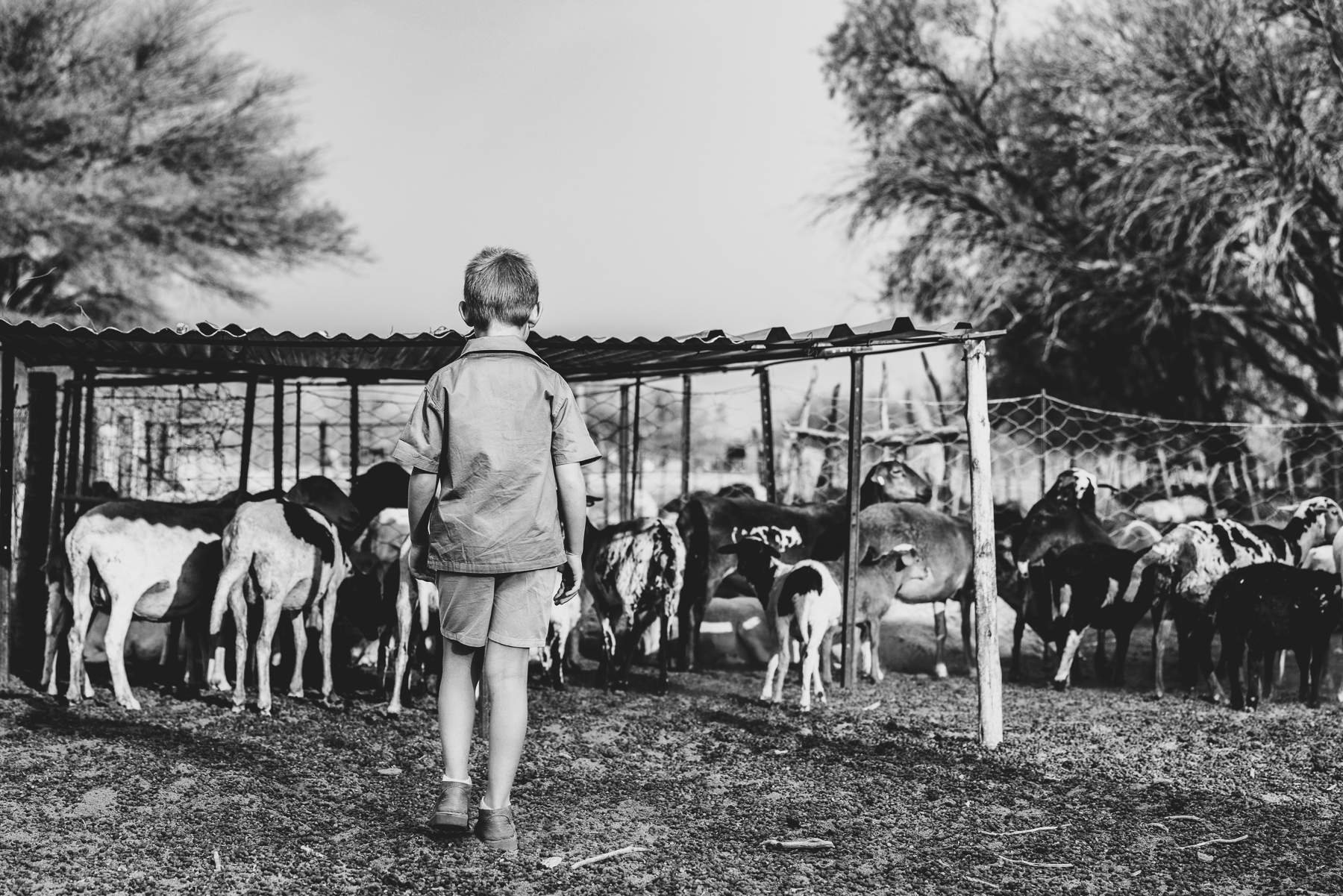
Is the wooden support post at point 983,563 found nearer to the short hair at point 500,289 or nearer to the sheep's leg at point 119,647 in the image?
the short hair at point 500,289

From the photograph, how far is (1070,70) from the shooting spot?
19.6m

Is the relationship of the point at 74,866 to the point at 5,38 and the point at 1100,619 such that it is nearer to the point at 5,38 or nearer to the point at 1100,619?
the point at 1100,619

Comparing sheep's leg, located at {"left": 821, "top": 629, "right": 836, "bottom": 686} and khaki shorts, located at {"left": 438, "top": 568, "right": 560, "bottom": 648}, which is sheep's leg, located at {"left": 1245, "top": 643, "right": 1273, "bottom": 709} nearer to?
sheep's leg, located at {"left": 821, "top": 629, "right": 836, "bottom": 686}

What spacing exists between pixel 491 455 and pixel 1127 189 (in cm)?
1713

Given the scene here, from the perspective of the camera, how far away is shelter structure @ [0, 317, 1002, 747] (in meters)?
6.28

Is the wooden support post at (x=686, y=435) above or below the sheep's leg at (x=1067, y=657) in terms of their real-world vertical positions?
above

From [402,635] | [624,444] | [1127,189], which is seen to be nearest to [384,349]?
[402,635]

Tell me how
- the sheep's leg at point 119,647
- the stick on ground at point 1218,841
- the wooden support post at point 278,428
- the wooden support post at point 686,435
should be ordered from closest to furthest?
the stick on ground at point 1218,841
the sheep's leg at point 119,647
the wooden support post at point 278,428
the wooden support post at point 686,435

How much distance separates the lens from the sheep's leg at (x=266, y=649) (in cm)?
695

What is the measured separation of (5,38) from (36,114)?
59.7 inches

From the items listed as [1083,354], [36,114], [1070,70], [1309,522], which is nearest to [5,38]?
→ [36,114]

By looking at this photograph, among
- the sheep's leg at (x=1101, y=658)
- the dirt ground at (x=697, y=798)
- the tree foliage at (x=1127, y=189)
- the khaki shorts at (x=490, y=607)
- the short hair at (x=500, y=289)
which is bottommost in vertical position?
the dirt ground at (x=697, y=798)

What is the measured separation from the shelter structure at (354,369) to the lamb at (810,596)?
307 mm

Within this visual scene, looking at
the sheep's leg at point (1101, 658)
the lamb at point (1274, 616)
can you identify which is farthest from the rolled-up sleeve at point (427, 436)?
the sheep's leg at point (1101, 658)
